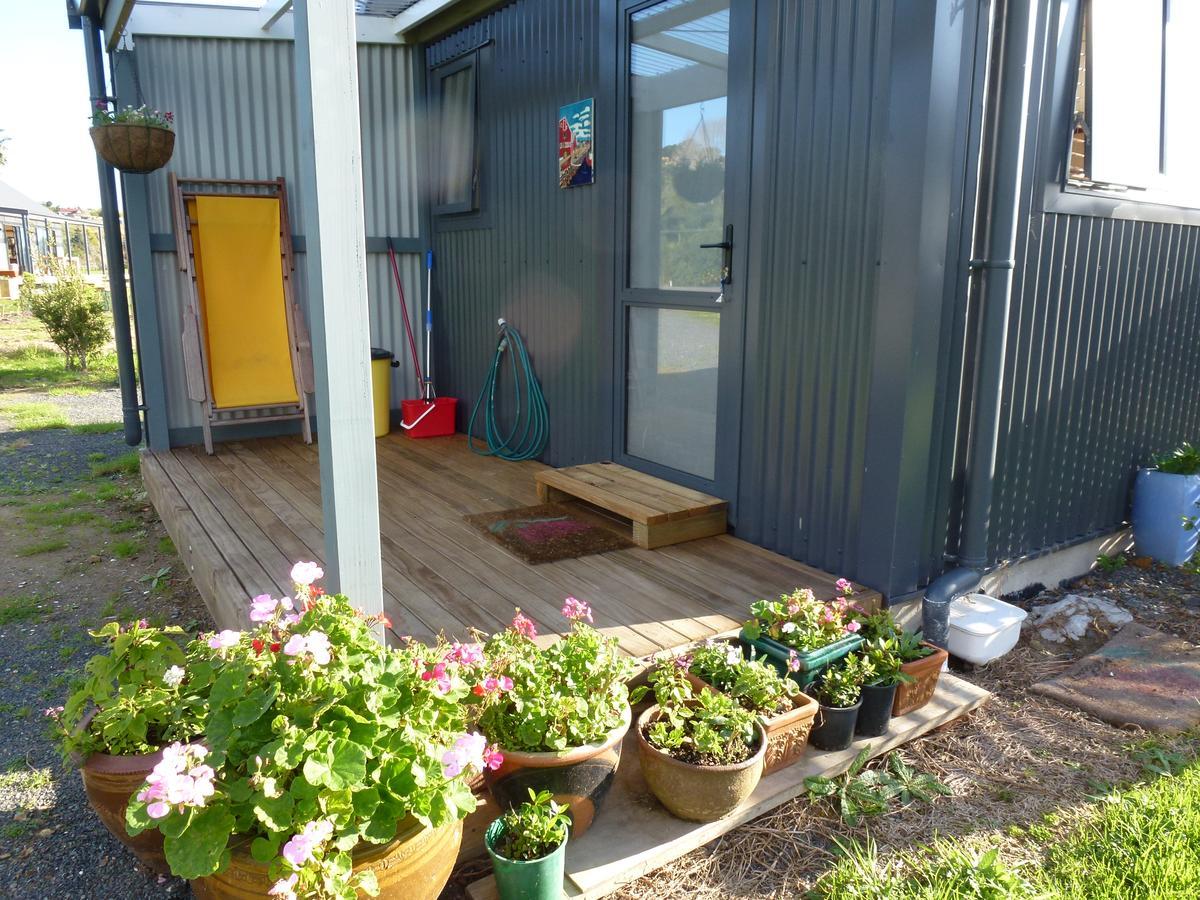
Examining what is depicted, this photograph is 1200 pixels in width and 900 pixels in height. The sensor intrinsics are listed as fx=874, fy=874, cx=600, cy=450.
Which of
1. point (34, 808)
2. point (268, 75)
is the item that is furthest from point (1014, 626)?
point (268, 75)

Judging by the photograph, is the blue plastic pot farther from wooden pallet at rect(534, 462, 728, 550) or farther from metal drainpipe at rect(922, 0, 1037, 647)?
wooden pallet at rect(534, 462, 728, 550)

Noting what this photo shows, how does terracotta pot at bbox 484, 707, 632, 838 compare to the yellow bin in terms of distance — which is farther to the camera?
the yellow bin

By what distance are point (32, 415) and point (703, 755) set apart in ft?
25.4

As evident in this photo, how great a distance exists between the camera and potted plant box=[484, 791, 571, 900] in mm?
1811

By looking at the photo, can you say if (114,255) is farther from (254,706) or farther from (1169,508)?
(1169,508)

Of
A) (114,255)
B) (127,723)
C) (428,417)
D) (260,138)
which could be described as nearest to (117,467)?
(114,255)

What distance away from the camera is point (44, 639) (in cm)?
338

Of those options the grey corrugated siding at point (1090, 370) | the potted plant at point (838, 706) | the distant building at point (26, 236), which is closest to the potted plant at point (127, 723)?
the potted plant at point (838, 706)

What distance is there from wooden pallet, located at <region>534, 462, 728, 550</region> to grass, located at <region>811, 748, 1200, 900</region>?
5.01ft

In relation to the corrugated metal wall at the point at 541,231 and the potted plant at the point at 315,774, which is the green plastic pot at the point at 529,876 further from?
the corrugated metal wall at the point at 541,231

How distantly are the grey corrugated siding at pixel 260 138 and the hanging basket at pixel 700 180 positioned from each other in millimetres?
2872

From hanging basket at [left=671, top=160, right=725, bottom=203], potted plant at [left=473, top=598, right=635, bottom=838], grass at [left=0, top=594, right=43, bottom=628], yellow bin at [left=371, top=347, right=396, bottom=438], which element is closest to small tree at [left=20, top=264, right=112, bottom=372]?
yellow bin at [left=371, top=347, right=396, bottom=438]

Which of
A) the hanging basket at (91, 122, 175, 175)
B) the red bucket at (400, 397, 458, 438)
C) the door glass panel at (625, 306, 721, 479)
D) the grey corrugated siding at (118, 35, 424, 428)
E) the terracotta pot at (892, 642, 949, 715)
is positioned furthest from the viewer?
the red bucket at (400, 397, 458, 438)

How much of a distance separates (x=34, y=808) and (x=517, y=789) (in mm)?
1396
